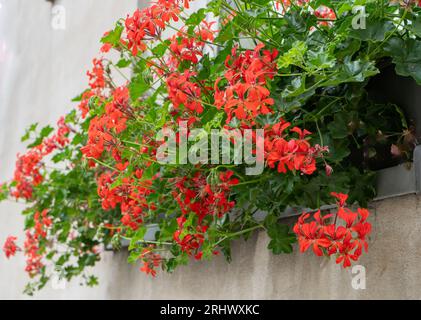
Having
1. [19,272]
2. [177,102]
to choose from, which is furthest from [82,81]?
[177,102]

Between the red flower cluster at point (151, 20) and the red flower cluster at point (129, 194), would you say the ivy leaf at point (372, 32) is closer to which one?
the red flower cluster at point (151, 20)

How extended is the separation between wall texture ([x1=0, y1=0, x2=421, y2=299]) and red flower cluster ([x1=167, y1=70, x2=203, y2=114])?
16.5 inches

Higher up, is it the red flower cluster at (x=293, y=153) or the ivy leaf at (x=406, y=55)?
the ivy leaf at (x=406, y=55)

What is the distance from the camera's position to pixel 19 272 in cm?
381

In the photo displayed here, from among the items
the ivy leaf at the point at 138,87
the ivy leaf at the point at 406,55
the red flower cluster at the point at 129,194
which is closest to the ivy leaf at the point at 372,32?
the ivy leaf at the point at 406,55

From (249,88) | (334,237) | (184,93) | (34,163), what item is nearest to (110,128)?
(184,93)

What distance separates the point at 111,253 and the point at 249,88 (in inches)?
66.0

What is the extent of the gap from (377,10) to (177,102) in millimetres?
380

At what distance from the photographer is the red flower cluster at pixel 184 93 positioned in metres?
1.25

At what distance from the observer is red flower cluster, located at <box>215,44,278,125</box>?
3.67 feet

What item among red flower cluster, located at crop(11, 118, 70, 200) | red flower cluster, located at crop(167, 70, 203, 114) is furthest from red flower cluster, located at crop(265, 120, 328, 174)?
red flower cluster, located at crop(11, 118, 70, 200)

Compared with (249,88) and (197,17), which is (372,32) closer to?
(249,88)

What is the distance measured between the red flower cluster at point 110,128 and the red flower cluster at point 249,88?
272 millimetres

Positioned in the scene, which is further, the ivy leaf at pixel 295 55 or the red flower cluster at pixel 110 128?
the red flower cluster at pixel 110 128
